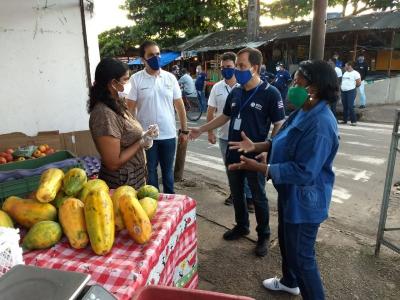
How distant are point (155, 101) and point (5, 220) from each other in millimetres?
2276

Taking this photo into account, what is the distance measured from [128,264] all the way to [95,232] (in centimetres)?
20

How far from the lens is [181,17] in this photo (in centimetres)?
2233

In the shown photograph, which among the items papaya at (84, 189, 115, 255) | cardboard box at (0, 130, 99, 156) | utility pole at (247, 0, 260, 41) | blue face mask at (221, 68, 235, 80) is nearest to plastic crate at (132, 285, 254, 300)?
papaya at (84, 189, 115, 255)

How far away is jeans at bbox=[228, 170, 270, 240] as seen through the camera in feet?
9.84

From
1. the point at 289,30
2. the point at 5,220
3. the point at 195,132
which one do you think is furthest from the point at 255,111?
the point at 289,30

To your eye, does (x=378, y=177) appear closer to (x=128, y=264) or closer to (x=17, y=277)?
(x=128, y=264)

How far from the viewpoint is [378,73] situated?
14.8m

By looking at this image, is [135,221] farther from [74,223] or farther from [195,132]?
[195,132]

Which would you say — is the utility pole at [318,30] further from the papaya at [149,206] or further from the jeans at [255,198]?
the papaya at [149,206]

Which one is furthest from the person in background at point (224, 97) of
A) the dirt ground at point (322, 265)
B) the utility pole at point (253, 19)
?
the utility pole at point (253, 19)

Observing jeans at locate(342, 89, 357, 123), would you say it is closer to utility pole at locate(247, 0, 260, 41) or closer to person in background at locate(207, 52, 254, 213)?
person in background at locate(207, 52, 254, 213)

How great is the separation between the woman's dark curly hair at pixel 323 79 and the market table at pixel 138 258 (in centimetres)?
103

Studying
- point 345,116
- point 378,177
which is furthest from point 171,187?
point 345,116

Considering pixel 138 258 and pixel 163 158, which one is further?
pixel 163 158
